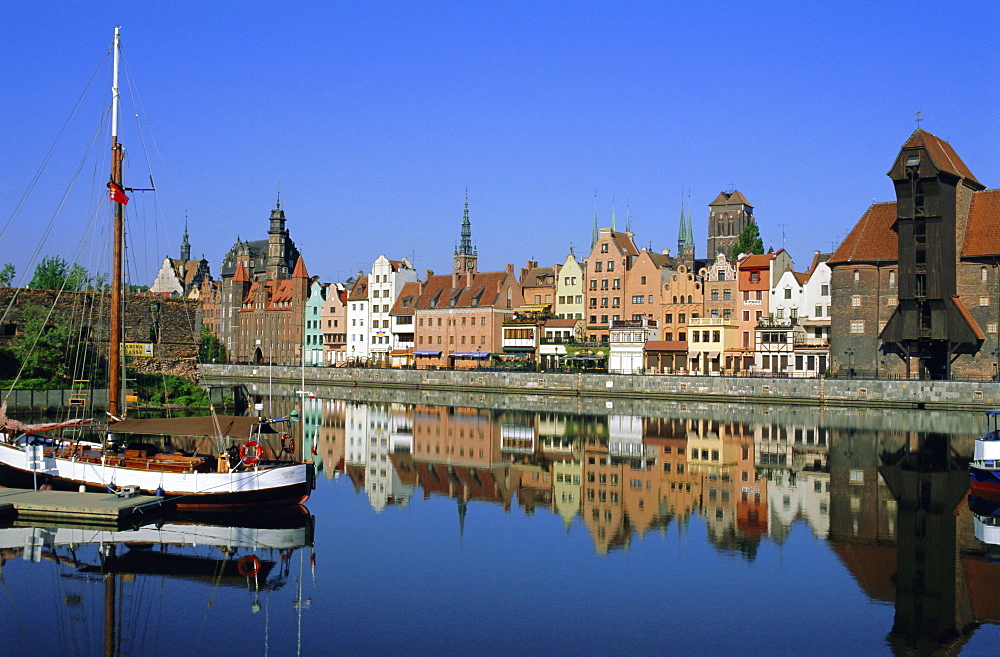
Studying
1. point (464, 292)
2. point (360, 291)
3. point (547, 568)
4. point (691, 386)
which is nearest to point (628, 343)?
point (691, 386)

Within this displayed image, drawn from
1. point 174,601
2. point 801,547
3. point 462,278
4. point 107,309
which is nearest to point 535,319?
point 462,278

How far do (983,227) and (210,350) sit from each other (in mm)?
86982

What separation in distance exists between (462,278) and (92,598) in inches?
3607

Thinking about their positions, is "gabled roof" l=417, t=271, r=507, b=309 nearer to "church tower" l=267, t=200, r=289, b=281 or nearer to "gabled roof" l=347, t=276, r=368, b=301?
"gabled roof" l=347, t=276, r=368, b=301

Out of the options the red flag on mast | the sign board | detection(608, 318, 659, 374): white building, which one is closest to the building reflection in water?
the red flag on mast

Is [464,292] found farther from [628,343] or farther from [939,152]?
[939,152]

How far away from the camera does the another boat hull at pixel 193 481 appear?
95.0ft

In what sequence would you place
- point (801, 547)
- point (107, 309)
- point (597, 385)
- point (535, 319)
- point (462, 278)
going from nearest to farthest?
point (801, 547), point (107, 309), point (597, 385), point (535, 319), point (462, 278)

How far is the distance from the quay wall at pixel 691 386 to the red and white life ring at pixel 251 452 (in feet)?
71.5

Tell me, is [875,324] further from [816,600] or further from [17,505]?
[17,505]

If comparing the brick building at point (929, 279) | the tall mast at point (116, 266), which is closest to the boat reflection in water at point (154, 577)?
the tall mast at point (116, 266)

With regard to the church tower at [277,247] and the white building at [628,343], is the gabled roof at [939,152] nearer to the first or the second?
the white building at [628,343]

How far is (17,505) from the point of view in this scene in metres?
26.6

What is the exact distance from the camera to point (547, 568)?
2422 centimetres
